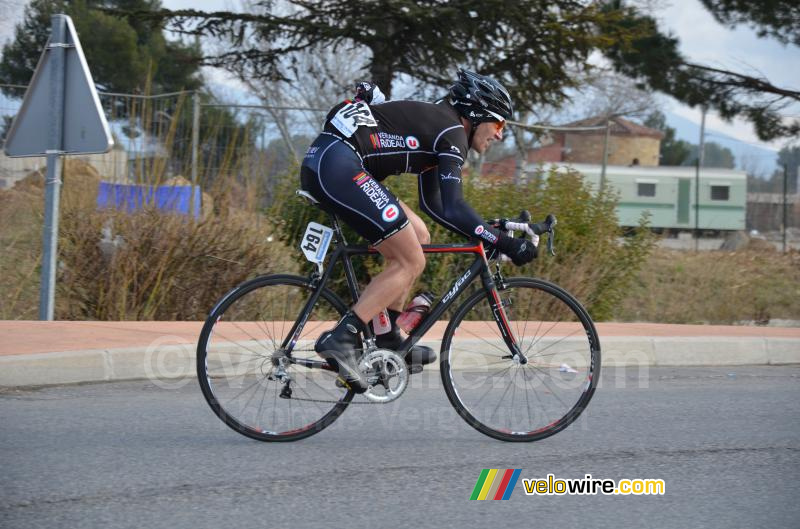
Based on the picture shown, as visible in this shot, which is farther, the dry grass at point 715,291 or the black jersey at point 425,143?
the dry grass at point 715,291

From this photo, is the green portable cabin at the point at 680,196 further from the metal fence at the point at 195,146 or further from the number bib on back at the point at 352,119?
the number bib on back at the point at 352,119

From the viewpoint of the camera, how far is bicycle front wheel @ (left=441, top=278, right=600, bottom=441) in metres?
4.92

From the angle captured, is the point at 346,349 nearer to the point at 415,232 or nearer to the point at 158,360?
the point at 415,232

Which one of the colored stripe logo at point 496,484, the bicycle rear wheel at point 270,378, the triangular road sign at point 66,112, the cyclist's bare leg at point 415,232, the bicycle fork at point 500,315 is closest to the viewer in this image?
the colored stripe logo at point 496,484

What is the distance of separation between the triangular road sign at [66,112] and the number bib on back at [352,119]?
118 inches

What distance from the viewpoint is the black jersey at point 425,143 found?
4.66 metres

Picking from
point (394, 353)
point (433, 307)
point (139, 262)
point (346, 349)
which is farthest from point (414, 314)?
point (139, 262)

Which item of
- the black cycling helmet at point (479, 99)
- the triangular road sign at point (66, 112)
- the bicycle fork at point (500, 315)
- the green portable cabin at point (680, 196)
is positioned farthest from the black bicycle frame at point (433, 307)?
the green portable cabin at point (680, 196)

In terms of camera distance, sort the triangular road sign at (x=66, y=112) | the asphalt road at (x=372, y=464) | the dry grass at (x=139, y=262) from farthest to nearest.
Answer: the dry grass at (x=139, y=262), the triangular road sign at (x=66, y=112), the asphalt road at (x=372, y=464)

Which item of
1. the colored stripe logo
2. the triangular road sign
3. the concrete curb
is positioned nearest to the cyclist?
the concrete curb

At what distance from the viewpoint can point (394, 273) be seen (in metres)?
4.75

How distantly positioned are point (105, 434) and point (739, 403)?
407cm

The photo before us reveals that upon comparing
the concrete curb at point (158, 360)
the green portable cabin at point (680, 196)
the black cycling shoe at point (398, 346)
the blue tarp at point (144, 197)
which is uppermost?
the green portable cabin at point (680, 196)

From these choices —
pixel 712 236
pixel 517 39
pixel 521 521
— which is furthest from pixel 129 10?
pixel 712 236
